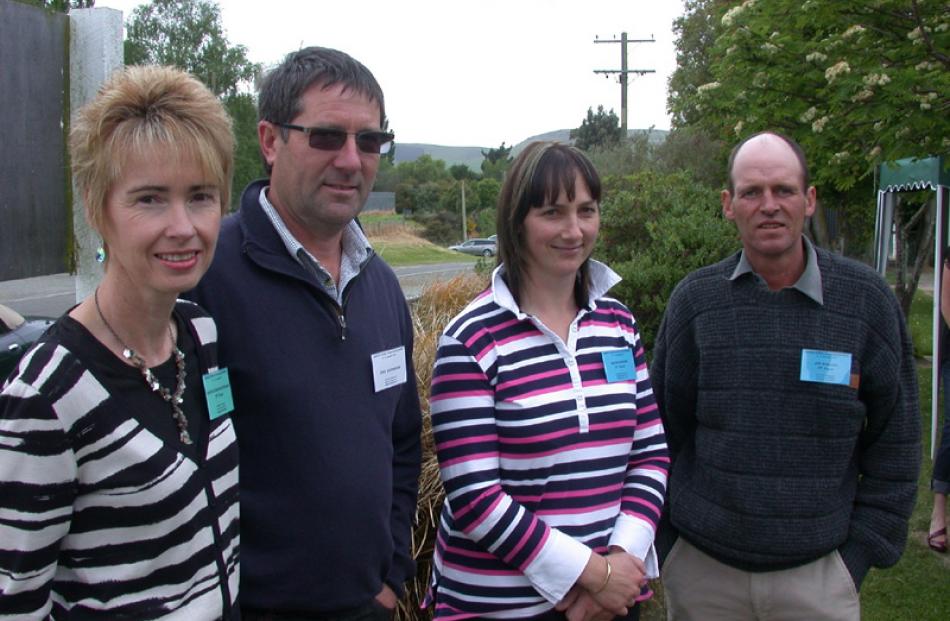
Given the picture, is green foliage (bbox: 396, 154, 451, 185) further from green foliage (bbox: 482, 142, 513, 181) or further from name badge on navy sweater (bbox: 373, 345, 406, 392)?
name badge on navy sweater (bbox: 373, 345, 406, 392)

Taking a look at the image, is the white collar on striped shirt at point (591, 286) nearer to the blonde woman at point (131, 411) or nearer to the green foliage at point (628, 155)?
the blonde woman at point (131, 411)

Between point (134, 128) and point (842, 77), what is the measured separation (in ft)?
22.0

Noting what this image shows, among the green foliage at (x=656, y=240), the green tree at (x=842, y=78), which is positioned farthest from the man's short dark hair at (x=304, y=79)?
the green tree at (x=842, y=78)

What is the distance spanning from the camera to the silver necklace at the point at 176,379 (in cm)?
157

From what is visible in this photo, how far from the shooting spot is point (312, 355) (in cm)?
198

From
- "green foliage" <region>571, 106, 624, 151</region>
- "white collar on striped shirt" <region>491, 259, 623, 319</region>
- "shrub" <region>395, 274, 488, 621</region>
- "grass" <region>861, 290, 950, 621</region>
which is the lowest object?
"grass" <region>861, 290, 950, 621</region>

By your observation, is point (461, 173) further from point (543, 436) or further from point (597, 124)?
point (543, 436)

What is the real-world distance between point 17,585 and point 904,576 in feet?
17.1

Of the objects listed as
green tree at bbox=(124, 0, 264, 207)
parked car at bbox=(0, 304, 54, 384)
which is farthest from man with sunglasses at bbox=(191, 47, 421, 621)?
green tree at bbox=(124, 0, 264, 207)

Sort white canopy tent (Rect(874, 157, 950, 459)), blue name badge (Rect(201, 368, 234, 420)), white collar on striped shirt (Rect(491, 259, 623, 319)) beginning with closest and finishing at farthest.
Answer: blue name badge (Rect(201, 368, 234, 420)) → white collar on striped shirt (Rect(491, 259, 623, 319)) → white canopy tent (Rect(874, 157, 950, 459))

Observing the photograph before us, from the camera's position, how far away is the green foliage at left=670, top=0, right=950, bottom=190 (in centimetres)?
626

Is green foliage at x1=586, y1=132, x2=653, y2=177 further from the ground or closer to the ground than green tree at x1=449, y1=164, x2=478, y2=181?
closer to the ground

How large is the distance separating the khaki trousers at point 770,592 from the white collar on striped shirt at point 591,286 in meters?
0.94

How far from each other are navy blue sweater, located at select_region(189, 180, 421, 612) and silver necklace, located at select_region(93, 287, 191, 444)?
0.69 ft
